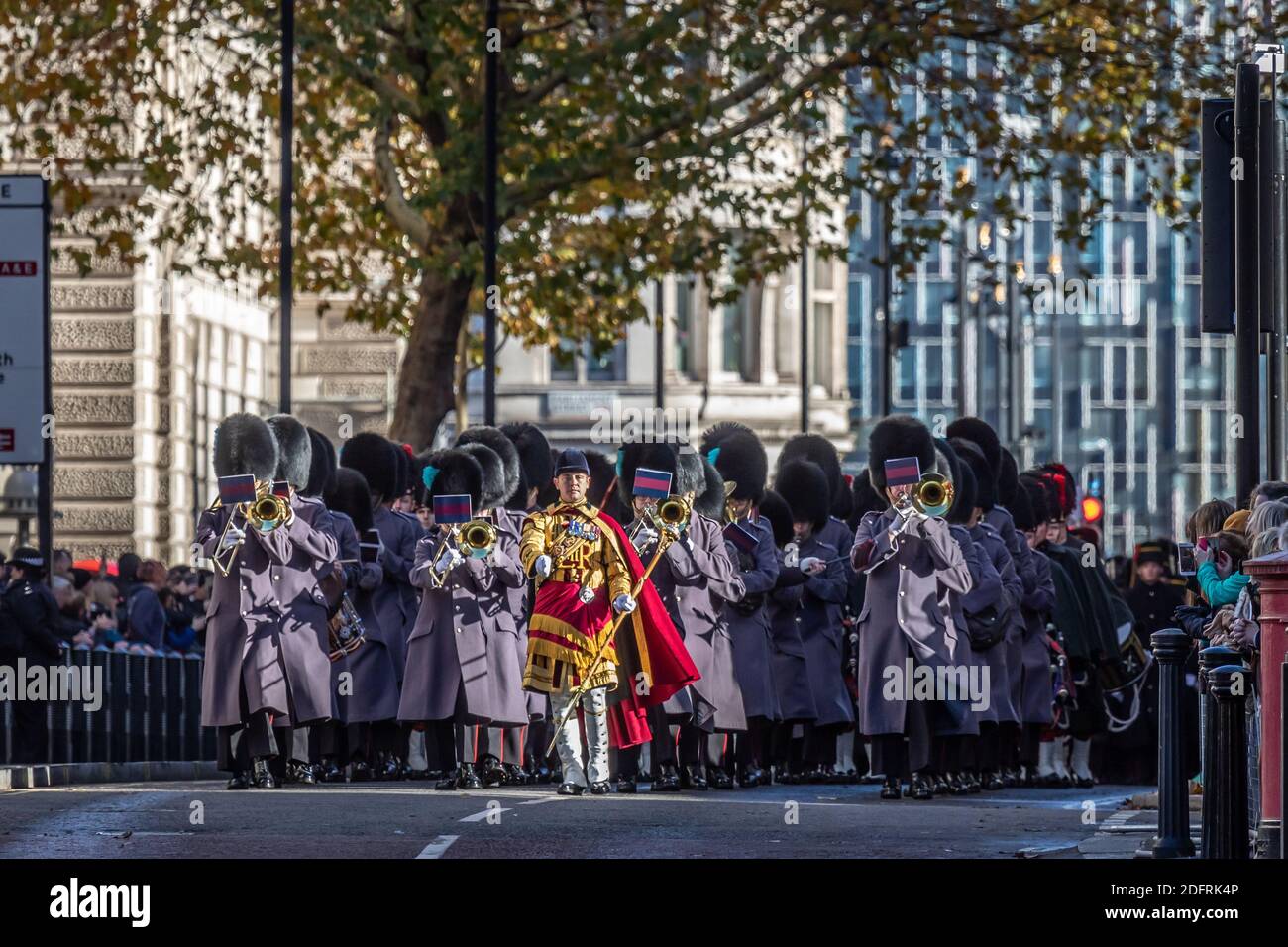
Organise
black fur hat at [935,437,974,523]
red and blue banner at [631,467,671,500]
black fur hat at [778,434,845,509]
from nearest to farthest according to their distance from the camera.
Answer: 1. red and blue banner at [631,467,671,500]
2. black fur hat at [935,437,974,523]
3. black fur hat at [778,434,845,509]

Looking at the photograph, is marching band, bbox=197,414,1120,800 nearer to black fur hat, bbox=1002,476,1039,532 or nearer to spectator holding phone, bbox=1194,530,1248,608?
black fur hat, bbox=1002,476,1039,532

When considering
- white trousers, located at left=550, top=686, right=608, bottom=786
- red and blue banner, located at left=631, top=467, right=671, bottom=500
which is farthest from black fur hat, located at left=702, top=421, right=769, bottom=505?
white trousers, located at left=550, top=686, right=608, bottom=786

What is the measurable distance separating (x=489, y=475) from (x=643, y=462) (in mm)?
949

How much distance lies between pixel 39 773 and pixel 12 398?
86.3 inches

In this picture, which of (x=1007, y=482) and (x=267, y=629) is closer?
(x=267, y=629)

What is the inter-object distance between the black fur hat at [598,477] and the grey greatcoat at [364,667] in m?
1.54

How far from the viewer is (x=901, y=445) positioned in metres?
18.1

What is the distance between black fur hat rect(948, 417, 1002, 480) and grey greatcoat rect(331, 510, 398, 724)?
376 cm

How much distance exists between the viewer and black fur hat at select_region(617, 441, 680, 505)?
723 inches

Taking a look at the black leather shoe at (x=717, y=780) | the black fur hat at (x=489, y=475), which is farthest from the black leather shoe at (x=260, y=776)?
the black leather shoe at (x=717, y=780)

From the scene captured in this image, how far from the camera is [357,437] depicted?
2084 centimetres

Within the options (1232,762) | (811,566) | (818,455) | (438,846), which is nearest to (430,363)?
(818,455)

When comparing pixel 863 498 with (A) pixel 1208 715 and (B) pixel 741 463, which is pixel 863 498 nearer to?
(B) pixel 741 463
